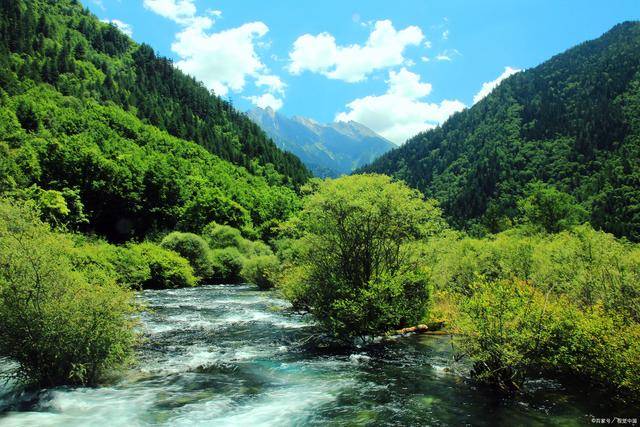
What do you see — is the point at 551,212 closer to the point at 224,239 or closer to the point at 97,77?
the point at 224,239

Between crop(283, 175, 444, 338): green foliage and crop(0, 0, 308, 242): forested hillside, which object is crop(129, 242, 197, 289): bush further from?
crop(283, 175, 444, 338): green foliage

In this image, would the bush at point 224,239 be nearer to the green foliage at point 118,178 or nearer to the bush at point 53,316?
the green foliage at point 118,178

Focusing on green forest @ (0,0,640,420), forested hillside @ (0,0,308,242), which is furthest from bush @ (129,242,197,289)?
forested hillside @ (0,0,308,242)

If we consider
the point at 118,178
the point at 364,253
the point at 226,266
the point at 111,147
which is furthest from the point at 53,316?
the point at 111,147

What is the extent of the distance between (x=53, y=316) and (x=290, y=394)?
7881mm

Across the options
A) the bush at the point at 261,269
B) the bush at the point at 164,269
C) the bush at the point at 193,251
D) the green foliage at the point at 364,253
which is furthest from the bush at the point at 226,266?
the green foliage at the point at 364,253

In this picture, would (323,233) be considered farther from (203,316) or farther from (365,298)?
(203,316)

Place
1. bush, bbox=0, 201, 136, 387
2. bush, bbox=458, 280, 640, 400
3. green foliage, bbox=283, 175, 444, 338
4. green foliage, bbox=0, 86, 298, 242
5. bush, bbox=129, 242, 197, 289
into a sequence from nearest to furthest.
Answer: bush, bbox=0, 201, 136, 387 < bush, bbox=458, 280, 640, 400 < green foliage, bbox=283, 175, 444, 338 < bush, bbox=129, 242, 197, 289 < green foliage, bbox=0, 86, 298, 242

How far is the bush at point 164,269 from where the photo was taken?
192 ft

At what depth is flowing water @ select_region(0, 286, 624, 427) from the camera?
1257 centimetres

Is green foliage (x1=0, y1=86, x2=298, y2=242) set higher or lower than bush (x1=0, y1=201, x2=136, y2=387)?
higher

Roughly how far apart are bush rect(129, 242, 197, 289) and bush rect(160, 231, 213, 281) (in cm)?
346

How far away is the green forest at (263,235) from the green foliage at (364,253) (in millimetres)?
107

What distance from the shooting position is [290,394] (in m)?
15.1
